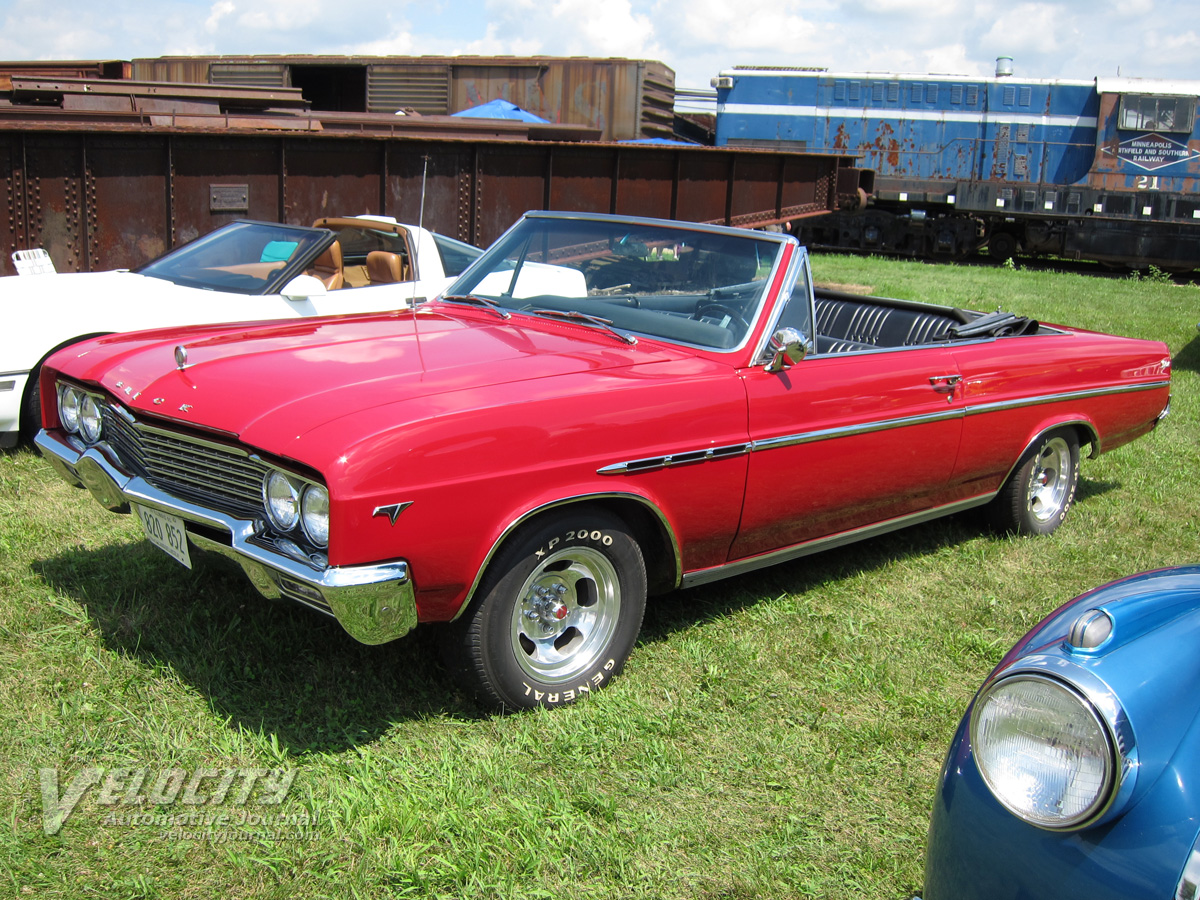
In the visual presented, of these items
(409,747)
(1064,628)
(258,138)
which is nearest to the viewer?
(1064,628)


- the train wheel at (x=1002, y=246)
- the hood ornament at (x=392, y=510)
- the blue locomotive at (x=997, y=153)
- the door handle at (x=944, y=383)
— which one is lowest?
the hood ornament at (x=392, y=510)

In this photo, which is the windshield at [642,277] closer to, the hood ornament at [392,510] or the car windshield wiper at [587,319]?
the car windshield wiper at [587,319]

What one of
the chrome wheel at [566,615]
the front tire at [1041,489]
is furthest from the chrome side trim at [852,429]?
the front tire at [1041,489]

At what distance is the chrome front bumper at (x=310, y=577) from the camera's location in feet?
8.52

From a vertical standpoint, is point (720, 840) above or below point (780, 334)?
below

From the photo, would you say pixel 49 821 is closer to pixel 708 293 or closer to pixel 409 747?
pixel 409 747

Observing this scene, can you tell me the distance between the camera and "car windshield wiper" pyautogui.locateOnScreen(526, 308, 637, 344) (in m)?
3.67

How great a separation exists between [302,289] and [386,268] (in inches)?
28.2

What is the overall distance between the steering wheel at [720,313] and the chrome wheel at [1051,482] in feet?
7.05

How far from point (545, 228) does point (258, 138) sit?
5.15m

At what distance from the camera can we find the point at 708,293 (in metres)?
3.86

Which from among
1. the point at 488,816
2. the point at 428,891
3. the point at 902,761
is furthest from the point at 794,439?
the point at 428,891

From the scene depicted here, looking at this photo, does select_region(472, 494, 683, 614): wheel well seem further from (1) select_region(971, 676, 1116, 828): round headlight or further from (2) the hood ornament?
(1) select_region(971, 676, 1116, 828): round headlight

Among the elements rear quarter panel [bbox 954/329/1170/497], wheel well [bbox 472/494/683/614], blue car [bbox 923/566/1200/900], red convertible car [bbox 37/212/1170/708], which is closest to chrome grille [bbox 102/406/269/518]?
red convertible car [bbox 37/212/1170/708]
